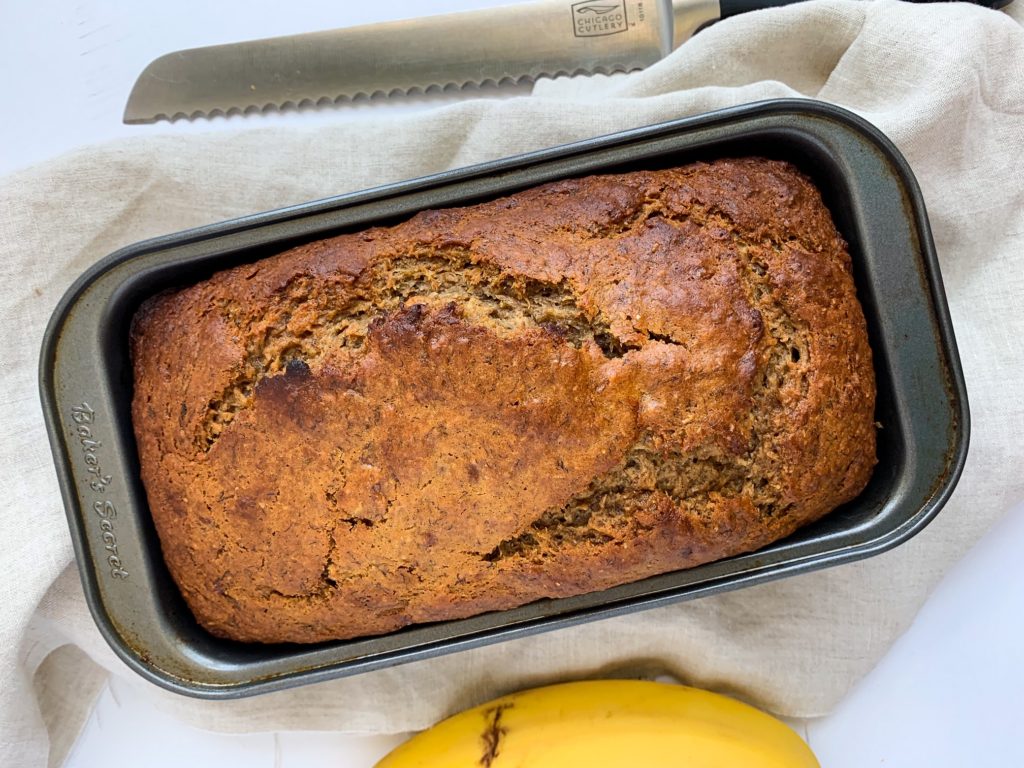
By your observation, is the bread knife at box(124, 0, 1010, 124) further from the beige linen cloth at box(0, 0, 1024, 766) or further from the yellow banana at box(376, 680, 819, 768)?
the yellow banana at box(376, 680, 819, 768)

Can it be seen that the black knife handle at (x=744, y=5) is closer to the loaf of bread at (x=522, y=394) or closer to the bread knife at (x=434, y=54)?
the bread knife at (x=434, y=54)

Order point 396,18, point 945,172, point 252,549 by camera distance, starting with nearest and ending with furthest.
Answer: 1. point 252,549
2. point 945,172
3. point 396,18

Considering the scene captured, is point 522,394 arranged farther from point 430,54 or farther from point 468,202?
point 430,54

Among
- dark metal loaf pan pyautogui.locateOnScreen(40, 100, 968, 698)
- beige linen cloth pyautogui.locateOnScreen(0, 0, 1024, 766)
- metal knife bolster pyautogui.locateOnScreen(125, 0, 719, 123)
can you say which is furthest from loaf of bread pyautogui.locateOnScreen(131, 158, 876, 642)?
metal knife bolster pyautogui.locateOnScreen(125, 0, 719, 123)

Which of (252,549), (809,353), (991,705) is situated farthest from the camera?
(991,705)

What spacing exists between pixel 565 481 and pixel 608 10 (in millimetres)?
961

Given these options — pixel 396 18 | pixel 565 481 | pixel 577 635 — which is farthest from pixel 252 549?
pixel 396 18

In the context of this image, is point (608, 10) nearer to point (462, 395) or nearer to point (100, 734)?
point (462, 395)

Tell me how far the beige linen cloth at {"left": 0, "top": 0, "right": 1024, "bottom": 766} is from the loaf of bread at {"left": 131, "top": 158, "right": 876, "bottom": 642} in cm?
32

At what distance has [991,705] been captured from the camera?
5.20 feet

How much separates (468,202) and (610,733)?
0.98 metres

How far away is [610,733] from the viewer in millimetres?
1442

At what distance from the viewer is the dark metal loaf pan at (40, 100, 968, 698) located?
118cm

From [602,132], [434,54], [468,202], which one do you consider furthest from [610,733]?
[434,54]
